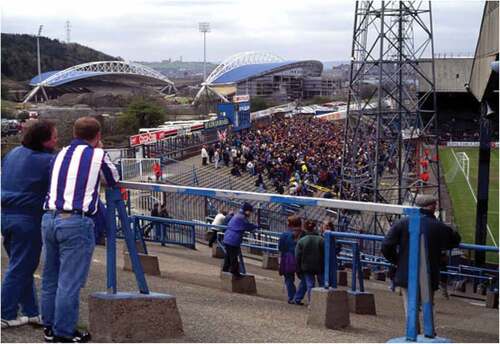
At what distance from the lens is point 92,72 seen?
12569 cm

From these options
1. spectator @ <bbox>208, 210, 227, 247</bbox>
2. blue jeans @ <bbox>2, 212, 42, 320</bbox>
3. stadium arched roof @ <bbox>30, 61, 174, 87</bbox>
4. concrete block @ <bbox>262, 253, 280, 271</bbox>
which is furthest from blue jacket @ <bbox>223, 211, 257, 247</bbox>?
stadium arched roof @ <bbox>30, 61, 174, 87</bbox>

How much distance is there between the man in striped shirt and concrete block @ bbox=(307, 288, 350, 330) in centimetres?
294

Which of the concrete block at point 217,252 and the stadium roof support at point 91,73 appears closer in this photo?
the concrete block at point 217,252

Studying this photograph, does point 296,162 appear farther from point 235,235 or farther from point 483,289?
point 235,235

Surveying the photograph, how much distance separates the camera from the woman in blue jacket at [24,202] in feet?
18.1

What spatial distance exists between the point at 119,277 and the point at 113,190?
4.22 metres

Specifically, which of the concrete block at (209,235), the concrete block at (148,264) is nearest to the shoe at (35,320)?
the concrete block at (148,264)

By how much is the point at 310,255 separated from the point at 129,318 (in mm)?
4033

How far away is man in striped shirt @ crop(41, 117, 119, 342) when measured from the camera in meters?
5.16

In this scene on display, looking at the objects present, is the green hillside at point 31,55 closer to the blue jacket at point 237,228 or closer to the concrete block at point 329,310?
the blue jacket at point 237,228

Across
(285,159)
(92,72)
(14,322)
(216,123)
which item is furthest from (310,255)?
(92,72)

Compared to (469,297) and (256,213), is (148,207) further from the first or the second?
(469,297)

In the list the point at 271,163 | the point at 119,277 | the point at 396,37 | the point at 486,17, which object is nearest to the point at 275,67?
the point at 271,163

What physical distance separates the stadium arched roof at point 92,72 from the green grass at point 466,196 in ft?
218
